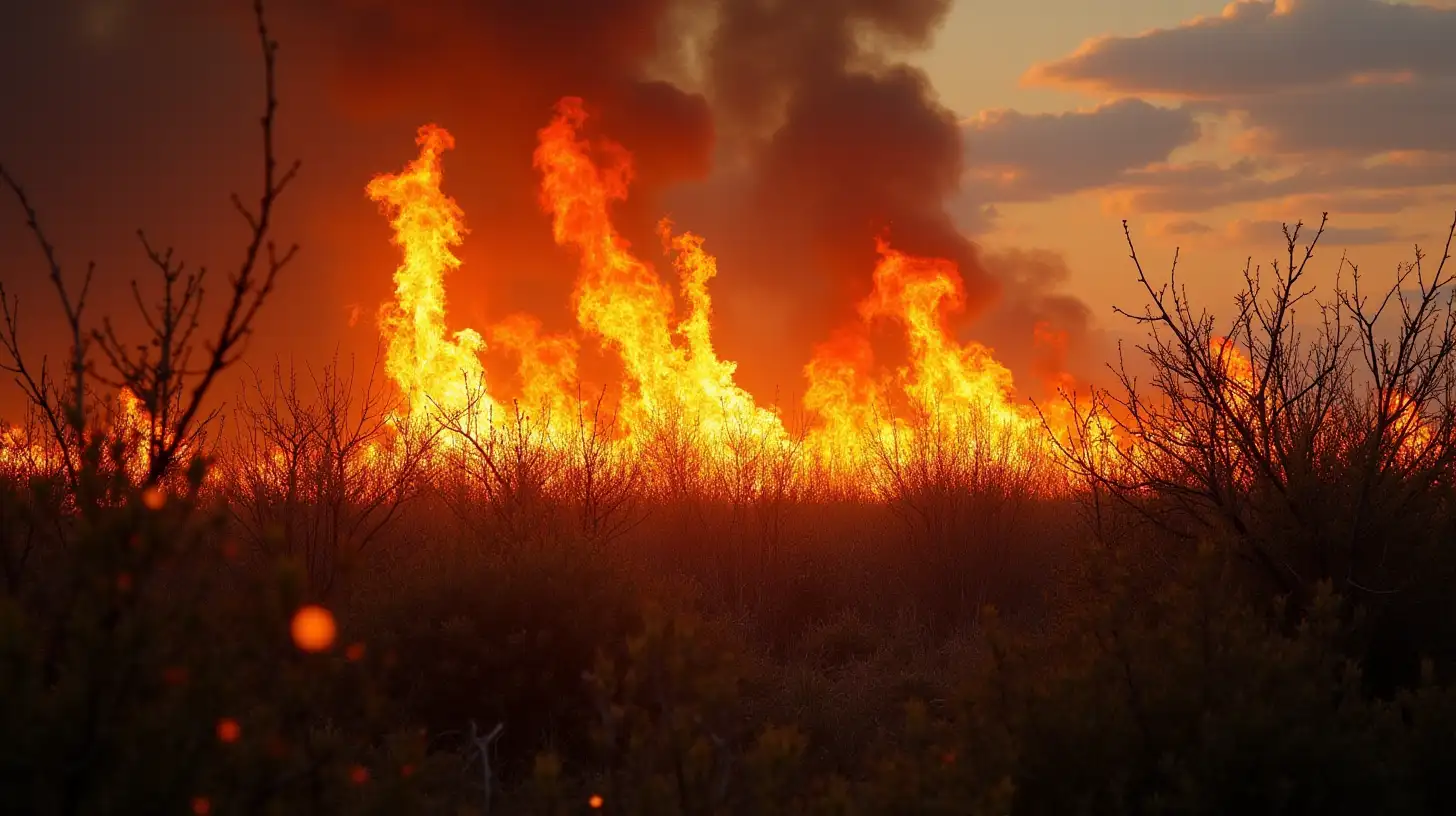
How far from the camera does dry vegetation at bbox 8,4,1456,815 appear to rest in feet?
8.95

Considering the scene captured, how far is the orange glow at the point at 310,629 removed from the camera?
2654 mm

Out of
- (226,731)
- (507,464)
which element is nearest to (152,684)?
(226,731)

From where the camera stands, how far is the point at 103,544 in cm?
261

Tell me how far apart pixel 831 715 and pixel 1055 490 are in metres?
9.18

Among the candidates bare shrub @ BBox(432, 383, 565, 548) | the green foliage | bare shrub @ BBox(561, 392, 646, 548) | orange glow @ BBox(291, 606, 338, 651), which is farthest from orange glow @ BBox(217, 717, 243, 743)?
bare shrub @ BBox(561, 392, 646, 548)

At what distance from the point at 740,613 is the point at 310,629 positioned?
9.57 m

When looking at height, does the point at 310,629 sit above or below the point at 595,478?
below

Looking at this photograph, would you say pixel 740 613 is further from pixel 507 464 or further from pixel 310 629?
pixel 310 629

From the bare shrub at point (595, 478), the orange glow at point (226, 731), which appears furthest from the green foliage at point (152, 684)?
the bare shrub at point (595, 478)

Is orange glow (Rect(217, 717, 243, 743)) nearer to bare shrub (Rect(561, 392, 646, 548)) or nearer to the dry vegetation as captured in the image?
the dry vegetation

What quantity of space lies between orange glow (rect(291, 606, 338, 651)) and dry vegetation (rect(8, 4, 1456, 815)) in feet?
0.04

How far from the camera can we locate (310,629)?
8.84ft

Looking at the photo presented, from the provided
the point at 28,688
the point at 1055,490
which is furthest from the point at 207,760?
the point at 1055,490

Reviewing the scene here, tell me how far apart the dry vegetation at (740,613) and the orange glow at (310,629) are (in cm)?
1
